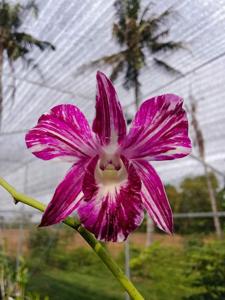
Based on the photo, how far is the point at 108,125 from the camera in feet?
1.07

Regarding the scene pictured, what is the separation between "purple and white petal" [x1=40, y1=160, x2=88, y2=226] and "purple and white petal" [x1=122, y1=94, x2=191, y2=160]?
42 mm

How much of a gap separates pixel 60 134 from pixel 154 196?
0.09m

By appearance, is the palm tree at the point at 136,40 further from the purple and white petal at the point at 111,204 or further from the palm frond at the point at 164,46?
the purple and white petal at the point at 111,204

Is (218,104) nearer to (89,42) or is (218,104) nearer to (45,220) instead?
(89,42)

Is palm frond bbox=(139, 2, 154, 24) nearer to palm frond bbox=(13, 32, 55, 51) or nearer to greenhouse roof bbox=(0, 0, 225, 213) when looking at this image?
greenhouse roof bbox=(0, 0, 225, 213)

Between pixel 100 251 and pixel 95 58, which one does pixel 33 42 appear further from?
pixel 100 251

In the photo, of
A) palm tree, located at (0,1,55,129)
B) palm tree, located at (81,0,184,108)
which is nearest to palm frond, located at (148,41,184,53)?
palm tree, located at (81,0,184,108)

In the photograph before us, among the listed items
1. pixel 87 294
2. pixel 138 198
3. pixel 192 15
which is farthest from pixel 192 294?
pixel 138 198

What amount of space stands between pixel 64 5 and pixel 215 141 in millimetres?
4602

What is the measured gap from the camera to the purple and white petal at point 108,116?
0.32 metres

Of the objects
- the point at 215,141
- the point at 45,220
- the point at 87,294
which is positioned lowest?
the point at 87,294

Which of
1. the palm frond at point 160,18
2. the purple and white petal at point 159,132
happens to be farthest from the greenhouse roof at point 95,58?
the purple and white petal at point 159,132

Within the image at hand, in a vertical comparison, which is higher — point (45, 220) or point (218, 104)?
point (218, 104)

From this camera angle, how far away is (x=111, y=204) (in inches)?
12.0
